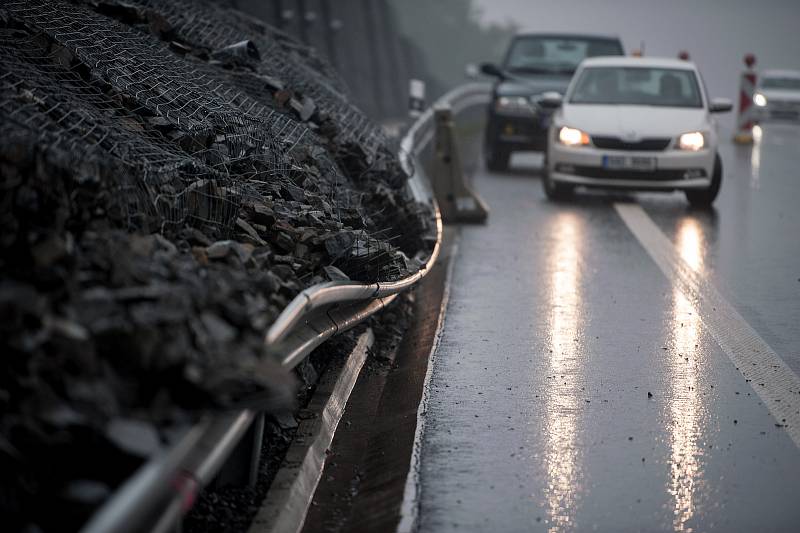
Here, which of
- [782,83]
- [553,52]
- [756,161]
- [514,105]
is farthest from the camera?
[782,83]

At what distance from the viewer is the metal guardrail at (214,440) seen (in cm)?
363

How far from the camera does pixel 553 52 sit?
22.9 m

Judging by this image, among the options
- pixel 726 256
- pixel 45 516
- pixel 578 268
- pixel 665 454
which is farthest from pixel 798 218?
pixel 45 516

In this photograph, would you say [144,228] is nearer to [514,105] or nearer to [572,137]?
[572,137]

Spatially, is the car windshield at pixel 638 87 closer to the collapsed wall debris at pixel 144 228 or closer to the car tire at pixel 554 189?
the car tire at pixel 554 189

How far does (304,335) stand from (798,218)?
10.9 m

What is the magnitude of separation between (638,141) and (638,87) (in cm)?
179

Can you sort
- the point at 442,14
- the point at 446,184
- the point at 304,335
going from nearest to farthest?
the point at 304,335 → the point at 446,184 → the point at 442,14

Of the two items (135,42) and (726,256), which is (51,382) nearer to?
(135,42)

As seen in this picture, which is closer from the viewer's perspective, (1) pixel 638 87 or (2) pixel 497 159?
(1) pixel 638 87

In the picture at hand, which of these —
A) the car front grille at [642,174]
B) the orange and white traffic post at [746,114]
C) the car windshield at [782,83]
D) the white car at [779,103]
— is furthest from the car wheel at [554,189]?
the car windshield at [782,83]

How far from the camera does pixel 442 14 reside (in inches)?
3430

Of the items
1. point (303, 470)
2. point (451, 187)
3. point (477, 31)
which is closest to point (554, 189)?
point (451, 187)

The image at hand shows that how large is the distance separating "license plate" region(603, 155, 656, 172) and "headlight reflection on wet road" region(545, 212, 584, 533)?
3526 mm
